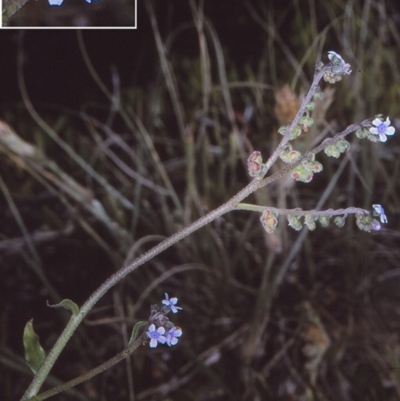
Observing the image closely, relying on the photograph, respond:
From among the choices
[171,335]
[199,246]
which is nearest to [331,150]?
[171,335]

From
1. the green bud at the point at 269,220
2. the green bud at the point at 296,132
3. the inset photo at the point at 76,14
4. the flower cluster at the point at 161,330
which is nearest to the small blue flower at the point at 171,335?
the flower cluster at the point at 161,330

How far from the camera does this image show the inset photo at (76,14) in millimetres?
1576

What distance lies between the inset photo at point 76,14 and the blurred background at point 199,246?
157 millimetres

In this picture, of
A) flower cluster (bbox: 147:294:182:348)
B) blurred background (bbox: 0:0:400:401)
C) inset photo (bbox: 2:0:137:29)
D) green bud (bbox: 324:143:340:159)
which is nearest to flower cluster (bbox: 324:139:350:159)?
green bud (bbox: 324:143:340:159)

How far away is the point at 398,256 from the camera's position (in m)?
1.37

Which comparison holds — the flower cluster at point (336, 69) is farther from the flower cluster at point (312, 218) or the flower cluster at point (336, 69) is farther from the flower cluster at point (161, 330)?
the flower cluster at point (161, 330)

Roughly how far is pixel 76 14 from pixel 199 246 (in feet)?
2.27

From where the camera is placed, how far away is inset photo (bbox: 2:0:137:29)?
158 cm

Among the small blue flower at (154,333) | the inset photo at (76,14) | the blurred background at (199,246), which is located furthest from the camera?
the inset photo at (76,14)

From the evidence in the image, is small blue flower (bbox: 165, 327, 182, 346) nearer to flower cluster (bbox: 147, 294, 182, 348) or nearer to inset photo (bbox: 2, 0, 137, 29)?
flower cluster (bbox: 147, 294, 182, 348)

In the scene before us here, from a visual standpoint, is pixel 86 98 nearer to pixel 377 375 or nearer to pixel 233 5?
pixel 233 5

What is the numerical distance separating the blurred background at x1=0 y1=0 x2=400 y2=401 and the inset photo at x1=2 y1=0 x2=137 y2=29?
6.2 inches

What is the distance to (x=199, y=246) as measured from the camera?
1399 millimetres

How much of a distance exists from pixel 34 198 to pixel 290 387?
0.83 m
